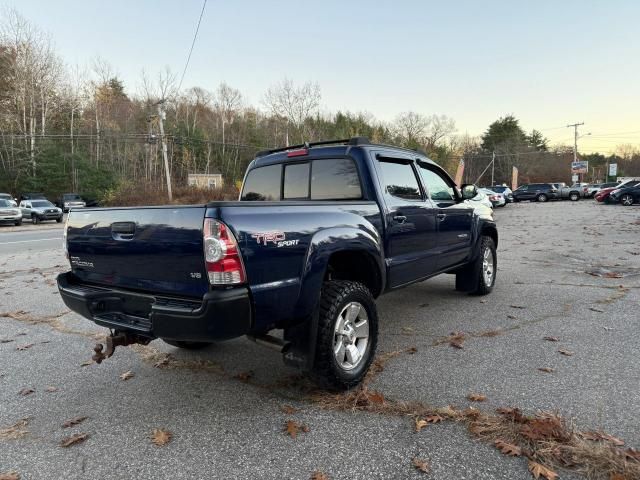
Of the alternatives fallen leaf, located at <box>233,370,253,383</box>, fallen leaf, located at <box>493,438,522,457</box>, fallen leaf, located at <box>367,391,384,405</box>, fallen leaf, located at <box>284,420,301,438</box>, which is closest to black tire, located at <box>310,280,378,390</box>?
fallen leaf, located at <box>367,391,384,405</box>

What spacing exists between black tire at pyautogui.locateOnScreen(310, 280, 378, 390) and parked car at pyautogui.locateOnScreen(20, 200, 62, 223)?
2998 centimetres

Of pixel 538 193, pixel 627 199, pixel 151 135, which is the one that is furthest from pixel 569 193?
pixel 151 135

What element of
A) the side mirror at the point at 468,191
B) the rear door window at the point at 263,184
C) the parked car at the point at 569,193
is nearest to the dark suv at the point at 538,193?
the parked car at the point at 569,193

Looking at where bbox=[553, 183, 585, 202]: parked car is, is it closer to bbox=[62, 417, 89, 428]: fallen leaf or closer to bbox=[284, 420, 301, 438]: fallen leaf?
bbox=[284, 420, 301, 438]: fallen leaf

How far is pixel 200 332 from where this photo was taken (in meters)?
2.62

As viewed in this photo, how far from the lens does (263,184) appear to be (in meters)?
4.77

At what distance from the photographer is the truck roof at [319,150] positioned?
13.6ft

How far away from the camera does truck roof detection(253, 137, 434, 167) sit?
4.14m

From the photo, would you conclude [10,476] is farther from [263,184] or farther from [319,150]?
[319,150]

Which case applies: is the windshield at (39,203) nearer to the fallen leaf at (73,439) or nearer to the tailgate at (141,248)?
the tailgate at (141,248)

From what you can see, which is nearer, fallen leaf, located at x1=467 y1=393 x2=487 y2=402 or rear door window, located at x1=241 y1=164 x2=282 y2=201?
fallen leaf, located at x1=467 y1=393 x2=487 y2=402

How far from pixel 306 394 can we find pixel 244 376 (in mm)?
666

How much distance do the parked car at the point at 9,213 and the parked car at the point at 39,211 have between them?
1649mm

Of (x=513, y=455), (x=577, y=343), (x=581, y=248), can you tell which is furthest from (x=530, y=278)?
(x=513, y=455)
